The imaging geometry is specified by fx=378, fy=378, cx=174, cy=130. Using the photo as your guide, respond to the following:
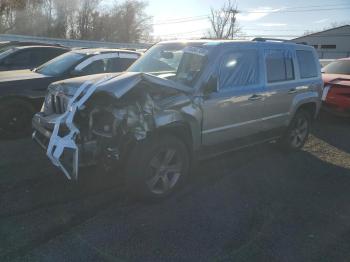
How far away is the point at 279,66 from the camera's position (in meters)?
6.08

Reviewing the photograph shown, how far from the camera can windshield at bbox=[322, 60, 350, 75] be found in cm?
1012

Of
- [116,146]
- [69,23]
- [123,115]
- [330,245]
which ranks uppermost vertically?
[69,23]

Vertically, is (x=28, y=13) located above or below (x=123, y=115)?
above

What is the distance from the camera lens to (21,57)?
9.38 m

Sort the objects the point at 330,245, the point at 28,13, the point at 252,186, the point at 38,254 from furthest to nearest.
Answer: the point at 28,13, the point at 252,186, the point at 330,245, the point at 38,254

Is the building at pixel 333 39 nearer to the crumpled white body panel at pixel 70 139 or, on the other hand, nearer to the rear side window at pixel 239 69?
the rear side window at pixel 239 69

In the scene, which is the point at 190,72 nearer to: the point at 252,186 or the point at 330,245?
the point at 252,186

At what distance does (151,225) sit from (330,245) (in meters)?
1.80

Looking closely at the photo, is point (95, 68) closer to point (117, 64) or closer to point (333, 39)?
point (117, 64)

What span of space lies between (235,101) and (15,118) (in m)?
3.97

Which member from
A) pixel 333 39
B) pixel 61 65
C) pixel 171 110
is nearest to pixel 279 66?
pixel 171 110

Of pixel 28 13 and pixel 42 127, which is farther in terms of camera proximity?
pixel 28 13

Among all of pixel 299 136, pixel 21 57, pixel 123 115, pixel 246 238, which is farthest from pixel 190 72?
pixel 21 57

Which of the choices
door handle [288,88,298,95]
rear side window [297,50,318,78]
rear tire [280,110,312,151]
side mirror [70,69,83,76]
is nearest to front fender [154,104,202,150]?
door handle [288,88,298,95]
